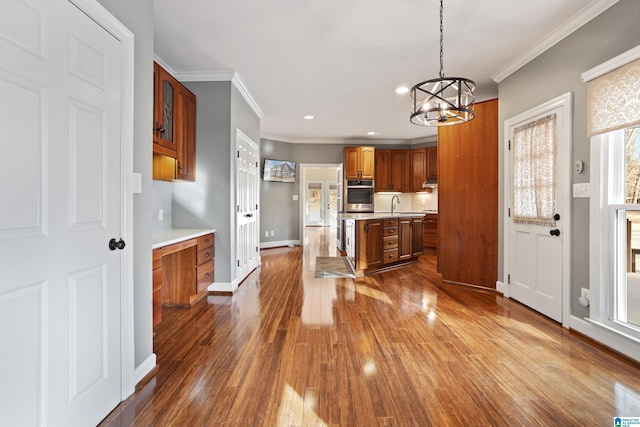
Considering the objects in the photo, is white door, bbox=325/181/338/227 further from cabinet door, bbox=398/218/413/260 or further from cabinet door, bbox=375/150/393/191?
cabinet door, bbox=398/218/413/260

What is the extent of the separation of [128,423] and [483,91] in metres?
5.18

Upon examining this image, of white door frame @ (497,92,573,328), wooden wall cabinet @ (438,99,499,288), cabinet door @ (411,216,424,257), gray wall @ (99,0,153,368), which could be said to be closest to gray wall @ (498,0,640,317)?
white door frame @ (497,92,573,328)

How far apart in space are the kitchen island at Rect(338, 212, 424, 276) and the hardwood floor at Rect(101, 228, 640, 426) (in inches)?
54.3

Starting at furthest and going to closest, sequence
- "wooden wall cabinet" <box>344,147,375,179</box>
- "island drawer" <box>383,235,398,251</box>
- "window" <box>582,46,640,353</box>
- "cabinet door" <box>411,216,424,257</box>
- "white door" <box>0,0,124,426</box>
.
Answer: "wooden wall cabinet" <box>344,147,375,179</box> < "cabinet door" <box>411,216,424,257</box> < "island drawer" <box>383,235,398,251</box> < "window" <box>582,46,640,353</box> < "white door" <box>0,0,124,426</box>

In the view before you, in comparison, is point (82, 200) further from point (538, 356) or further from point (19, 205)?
point (538, 356)

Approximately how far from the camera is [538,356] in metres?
→ 2.24

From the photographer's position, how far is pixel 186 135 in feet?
11.7

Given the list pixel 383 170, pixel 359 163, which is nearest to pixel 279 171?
pixel 359 163

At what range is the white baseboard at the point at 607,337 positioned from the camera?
217cm

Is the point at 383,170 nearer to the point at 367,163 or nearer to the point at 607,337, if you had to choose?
the point at 367,163

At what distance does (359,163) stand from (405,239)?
2.51 metres

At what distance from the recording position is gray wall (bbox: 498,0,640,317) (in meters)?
2.28

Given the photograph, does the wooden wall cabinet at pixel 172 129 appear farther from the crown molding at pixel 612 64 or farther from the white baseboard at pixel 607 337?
the white baseboard at pixel 607 337

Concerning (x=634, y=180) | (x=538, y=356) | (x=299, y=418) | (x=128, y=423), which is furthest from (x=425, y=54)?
(x=128, y=423)
